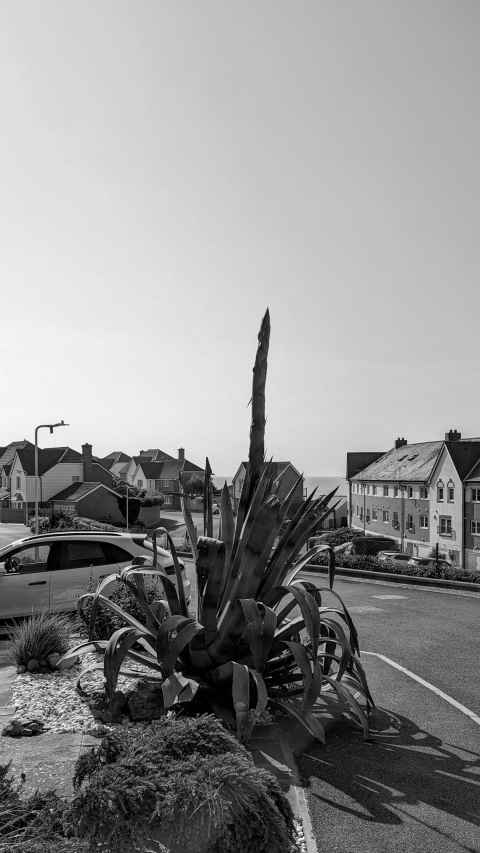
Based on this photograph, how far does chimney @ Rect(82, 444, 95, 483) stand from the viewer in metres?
75.7

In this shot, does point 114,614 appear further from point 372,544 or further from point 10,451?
point 10,451

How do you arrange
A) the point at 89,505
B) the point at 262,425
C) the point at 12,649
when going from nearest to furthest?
the point at 262,425 → the point at 12,649 → the point at 89,505

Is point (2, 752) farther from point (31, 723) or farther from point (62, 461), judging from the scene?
point (62, 461)

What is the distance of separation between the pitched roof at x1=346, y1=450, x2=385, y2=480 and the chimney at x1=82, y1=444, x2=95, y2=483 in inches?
1338

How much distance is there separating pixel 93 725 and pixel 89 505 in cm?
6402

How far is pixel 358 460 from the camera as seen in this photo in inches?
3573

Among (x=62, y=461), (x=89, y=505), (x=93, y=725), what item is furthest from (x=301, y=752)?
(x=62, y=461)

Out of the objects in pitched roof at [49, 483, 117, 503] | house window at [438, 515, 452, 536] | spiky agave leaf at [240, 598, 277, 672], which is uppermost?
pitched roof at [49, 483, 117, 503]

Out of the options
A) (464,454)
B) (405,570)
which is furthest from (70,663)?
(464,454)

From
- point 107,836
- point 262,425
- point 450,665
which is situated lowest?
point 450,665

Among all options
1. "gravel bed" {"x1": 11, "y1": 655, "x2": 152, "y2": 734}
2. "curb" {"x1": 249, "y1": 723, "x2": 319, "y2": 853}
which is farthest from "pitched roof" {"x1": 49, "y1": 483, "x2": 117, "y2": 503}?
"curb" {"x1": 249, "y1": 723, "x2": 319, "y2": 853}

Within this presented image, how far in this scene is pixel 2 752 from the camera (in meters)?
5.80

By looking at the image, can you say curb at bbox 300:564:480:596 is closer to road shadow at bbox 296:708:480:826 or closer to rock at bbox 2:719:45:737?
road shadow at bbox 296:708:480:826

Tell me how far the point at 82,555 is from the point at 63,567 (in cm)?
38
